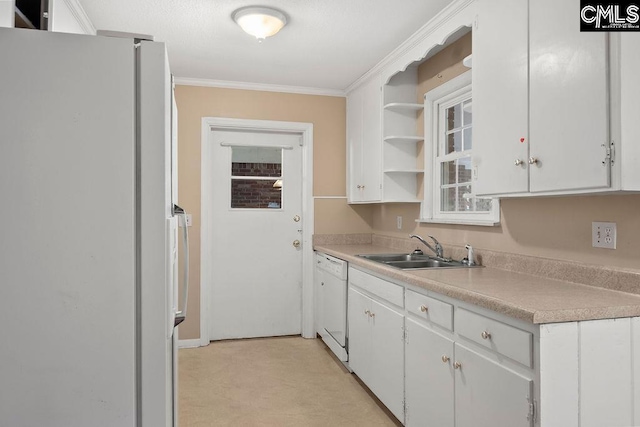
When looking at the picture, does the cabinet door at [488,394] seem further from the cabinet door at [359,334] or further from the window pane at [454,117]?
the window pane at [454,117]

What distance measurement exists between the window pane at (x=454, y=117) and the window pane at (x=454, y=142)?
2.1 inches

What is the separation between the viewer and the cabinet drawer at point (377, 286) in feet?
7.82

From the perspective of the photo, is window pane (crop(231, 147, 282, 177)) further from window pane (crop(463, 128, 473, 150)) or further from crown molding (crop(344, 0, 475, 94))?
window pane (crop(463, 128, 473, 150))

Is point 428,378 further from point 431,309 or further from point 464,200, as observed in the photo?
point 464,200

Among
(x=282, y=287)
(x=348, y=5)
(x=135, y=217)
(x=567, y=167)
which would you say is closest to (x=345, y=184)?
(x=282, y=287)

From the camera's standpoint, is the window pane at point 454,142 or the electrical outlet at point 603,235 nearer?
the electrical outlet at point 603,235

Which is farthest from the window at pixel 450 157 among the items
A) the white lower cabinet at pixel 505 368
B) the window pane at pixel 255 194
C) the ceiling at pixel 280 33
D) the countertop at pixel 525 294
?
the window pane at pixel 255 194

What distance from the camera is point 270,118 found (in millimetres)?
4113

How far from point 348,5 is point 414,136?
1240 mm

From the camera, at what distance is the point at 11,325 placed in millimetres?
1321

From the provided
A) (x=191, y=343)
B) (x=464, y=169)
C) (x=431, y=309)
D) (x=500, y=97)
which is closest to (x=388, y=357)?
(x=431, y=309)

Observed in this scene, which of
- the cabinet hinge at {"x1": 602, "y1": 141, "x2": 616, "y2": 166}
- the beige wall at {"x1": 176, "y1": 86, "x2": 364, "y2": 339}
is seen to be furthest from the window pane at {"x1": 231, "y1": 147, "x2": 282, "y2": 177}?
the cabinet hinge at {"x1": 602, "y1": 141, "x2": 616, "y2": 166}

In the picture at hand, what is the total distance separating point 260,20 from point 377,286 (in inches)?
68.5

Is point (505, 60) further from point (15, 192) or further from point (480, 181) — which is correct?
point (15, 192)
